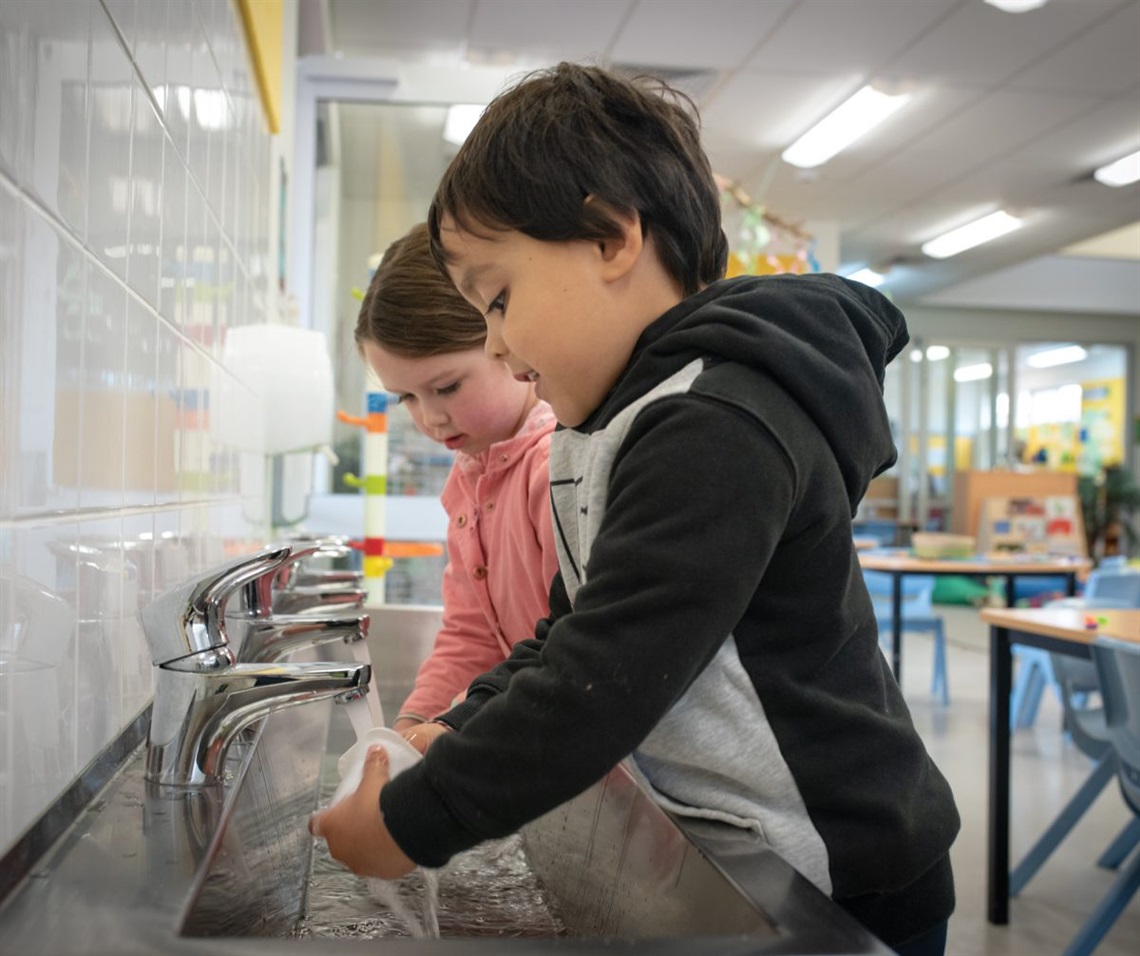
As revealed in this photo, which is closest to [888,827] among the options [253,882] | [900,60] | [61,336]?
[253,882]

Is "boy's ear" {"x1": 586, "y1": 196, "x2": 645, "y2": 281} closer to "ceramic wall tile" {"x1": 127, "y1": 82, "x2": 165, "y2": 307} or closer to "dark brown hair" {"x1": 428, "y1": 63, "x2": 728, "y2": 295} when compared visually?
"dark brown hair" {"x1": 428, "y1": 63, "x2": 728, "y2": 295}

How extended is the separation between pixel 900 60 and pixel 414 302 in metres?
3.89

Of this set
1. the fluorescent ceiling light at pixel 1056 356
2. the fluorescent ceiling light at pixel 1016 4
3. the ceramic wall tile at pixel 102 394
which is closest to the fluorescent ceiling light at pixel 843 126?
the fluorescent ceiling light at pixel 1016 4

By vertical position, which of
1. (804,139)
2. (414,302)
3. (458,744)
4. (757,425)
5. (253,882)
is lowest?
(253,882)

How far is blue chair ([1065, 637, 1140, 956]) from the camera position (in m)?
1.99

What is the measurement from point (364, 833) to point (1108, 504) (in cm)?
1044

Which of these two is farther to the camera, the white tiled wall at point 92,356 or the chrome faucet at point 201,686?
the chrome faucet at point 201,686

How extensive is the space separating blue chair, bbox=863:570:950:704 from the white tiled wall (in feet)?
13.5

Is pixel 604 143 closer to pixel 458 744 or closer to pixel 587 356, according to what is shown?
pixel 587 356

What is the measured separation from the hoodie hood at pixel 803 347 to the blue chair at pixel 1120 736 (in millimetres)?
1578

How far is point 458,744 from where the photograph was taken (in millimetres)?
519

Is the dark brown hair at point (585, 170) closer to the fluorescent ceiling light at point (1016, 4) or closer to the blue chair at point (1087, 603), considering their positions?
the blue chair at point (1087, 603)

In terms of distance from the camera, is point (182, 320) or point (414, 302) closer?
point (182, 320)

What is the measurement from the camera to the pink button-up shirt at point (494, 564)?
1.13m
